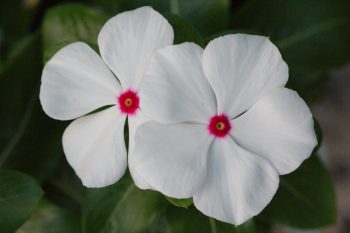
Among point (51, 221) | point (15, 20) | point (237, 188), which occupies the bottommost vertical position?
point (51, 221)

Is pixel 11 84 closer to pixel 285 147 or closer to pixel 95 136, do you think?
pixel 95 136

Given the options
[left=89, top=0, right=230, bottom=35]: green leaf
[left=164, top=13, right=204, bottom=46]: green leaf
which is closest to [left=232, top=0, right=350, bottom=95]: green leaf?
[left=89, top=0, right=230, bottom=35]: green leaf

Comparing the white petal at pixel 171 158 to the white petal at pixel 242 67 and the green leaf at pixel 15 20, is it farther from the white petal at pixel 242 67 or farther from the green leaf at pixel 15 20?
the green leaf at pixel 15 20

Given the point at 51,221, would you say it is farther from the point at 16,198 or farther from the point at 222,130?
the point at 222,130

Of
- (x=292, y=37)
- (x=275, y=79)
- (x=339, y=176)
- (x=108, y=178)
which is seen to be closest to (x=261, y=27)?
(x=292, y=37)

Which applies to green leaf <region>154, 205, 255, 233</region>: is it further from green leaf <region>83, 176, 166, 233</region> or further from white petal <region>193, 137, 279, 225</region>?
white petal <region>193, 137, 279, 225</region>

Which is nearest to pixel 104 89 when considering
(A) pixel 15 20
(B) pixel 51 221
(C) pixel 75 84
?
(C) pixel 75 84
